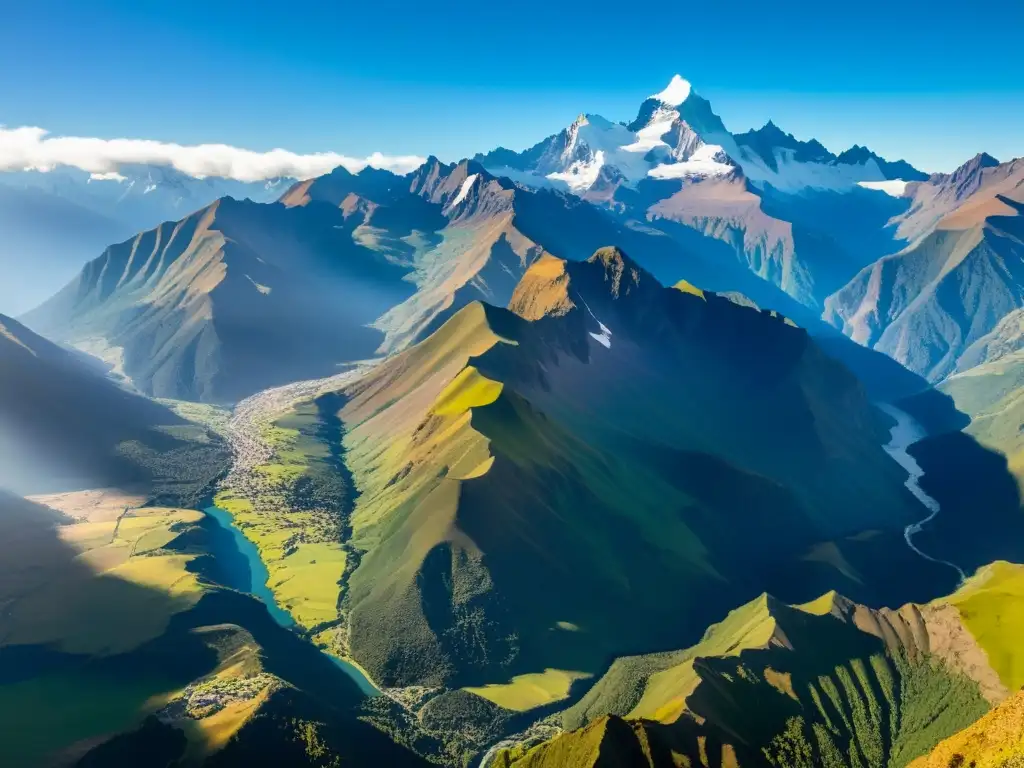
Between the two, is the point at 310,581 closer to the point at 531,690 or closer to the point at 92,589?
the point at 92,589

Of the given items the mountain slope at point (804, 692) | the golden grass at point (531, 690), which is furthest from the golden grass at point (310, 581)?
the mountain slope at point (804, 692)

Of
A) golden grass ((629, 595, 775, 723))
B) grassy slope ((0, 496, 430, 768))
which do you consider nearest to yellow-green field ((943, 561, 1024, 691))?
golden grass ((629, 595, 775, 723))

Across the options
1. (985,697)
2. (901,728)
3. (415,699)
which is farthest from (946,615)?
(415,699)

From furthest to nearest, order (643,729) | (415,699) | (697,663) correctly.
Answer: (415,699) → (697,663) → (643,729)

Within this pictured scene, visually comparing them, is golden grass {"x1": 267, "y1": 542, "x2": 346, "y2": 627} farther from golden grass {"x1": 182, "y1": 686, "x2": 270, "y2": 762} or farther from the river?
golden grass {"x1": 182, "y1": 686, "x2": 270, "y2": 762}

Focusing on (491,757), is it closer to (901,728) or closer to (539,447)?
(901,728)

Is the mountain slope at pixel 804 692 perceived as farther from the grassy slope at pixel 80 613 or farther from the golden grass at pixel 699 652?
the grassy slope at pixel 80 613

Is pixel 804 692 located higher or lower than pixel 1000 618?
lower

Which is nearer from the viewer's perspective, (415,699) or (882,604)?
(415,699)

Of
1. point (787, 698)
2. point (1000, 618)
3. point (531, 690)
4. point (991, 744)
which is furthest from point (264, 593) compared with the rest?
point (1000, 618)
